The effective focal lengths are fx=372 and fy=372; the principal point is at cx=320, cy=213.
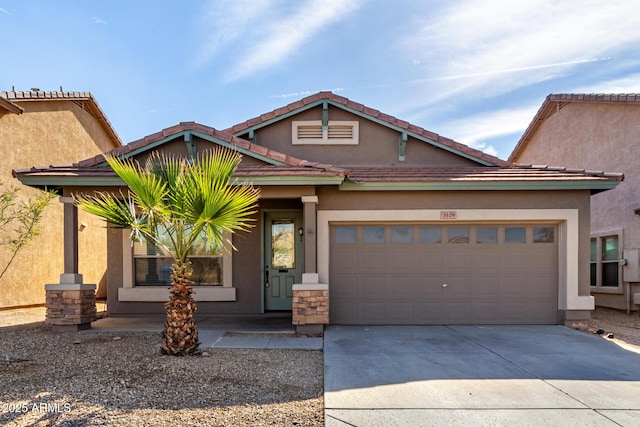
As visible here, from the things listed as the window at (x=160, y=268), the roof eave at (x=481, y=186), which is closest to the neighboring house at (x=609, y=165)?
the roof eave at (x=481, y=186)

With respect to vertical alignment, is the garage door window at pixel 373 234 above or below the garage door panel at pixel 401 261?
above

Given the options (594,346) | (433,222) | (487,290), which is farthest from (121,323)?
(594,346)

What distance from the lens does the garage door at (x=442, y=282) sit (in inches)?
320

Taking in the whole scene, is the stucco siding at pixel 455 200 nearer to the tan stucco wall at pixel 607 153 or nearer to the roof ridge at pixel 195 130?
the roof ridge at pixel 195 130

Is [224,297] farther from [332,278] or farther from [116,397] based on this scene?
[116,397]

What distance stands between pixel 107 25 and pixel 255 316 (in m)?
8.32

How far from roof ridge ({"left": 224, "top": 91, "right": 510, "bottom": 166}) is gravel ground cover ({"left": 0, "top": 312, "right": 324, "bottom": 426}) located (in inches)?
225

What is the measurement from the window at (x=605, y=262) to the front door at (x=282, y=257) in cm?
901

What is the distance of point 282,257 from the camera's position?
9477 millimetres

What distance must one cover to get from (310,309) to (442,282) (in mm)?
3046

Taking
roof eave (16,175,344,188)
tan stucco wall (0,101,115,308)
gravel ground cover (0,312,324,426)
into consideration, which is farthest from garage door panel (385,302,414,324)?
tan stucco wall (0,101,115,308)

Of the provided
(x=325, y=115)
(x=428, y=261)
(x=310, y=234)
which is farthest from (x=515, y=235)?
(x=325, y=115)

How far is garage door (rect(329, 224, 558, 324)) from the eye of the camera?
8133 millimetres

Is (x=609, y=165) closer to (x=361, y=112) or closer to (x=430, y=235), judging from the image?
(x=430, y=235)
